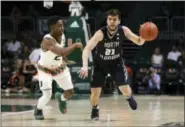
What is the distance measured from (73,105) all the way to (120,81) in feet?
14.8

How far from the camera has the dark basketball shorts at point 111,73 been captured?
991 centimetres

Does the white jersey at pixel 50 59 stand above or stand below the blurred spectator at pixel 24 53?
above

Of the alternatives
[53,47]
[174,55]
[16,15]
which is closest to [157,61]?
[174,55]

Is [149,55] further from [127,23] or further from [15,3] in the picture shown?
[15,3]

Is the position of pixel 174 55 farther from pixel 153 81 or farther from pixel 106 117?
pixel 106 117

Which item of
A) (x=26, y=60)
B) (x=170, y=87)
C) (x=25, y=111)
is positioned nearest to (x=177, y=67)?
(x=170, y=87)

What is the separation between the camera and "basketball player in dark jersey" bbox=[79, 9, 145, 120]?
31.6 ft

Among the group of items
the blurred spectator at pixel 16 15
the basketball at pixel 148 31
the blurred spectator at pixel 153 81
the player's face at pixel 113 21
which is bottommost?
the blurred spectator at pixel 153 81

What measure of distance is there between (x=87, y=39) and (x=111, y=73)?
8.27 metres

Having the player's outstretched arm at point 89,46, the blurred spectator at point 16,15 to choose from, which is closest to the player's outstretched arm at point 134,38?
the player's outstretched arm at point 89,46

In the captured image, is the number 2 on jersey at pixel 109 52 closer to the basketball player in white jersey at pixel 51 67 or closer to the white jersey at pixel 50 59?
the basketball player in white jersey at pixel 51 67

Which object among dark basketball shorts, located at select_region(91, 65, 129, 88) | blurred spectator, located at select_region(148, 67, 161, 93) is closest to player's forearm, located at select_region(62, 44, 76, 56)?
dark basketball shorts, located at select_region(91, 65, 129, 88)

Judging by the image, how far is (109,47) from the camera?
9.80 m

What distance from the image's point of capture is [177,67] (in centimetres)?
2019
